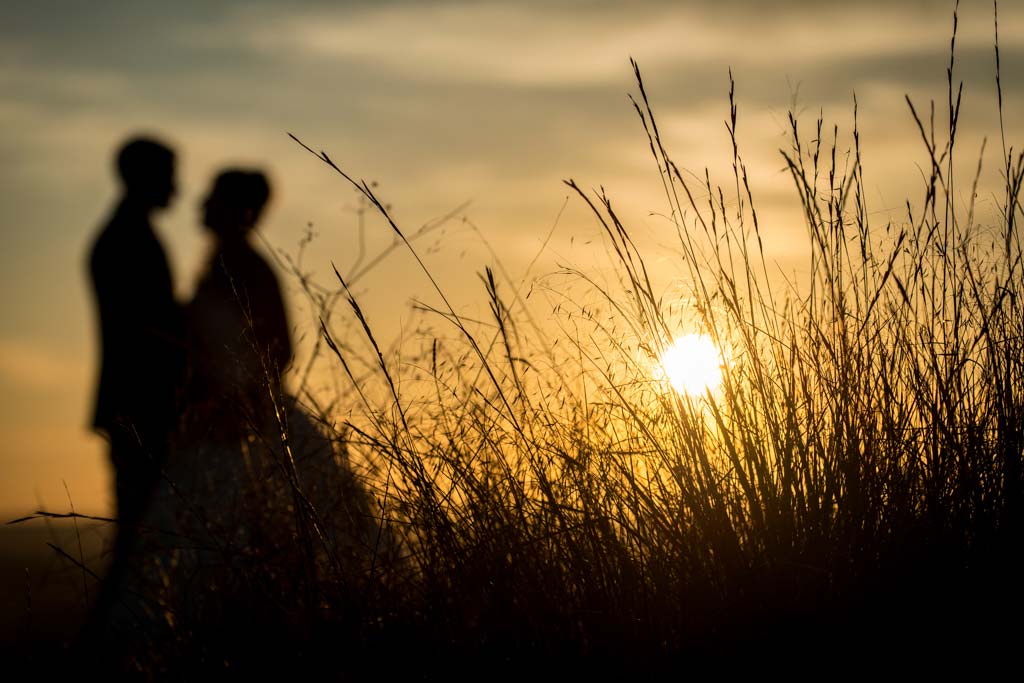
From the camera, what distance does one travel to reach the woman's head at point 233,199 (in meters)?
4.59

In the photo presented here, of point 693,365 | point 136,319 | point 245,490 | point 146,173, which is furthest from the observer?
point 146,173

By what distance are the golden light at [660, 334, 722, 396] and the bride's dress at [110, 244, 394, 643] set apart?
63 cm

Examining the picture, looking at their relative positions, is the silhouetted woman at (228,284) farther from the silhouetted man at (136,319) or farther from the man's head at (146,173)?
the man's head at (146,173)

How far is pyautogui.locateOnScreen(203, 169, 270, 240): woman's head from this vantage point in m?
4.59

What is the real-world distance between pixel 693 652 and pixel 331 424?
0.90 m

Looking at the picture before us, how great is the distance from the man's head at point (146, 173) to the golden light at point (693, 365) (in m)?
3.08

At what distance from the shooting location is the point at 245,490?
2.80 meters

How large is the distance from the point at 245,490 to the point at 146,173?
1.96m

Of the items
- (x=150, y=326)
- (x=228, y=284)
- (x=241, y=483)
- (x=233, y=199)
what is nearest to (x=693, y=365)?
(x=241, y=483)

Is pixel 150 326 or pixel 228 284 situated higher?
pixel 228 284

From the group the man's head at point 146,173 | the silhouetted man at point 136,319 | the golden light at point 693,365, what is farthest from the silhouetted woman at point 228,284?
the golden light at point 693,365

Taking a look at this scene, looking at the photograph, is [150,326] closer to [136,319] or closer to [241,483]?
[136,319]

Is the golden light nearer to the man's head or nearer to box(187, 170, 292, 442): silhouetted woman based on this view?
box(187, 170, 292, 442): silhouetted woman

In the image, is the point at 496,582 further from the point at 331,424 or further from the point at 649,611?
the point at 331,424
